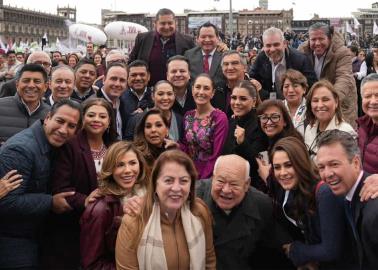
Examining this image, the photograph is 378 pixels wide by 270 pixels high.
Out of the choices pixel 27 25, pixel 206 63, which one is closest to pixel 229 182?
pixel 206 63

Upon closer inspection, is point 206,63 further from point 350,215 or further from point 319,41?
point 350,215

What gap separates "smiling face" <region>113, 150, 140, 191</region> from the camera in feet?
11.2

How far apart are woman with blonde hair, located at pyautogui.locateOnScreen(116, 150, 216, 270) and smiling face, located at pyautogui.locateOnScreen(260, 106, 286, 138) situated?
1266mm

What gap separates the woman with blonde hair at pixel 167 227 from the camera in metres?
2.93

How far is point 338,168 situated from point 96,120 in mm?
2105

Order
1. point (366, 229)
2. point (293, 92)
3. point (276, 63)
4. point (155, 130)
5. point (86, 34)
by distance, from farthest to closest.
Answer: point (86, 34), point (276, 63), point (293, 92), point (155, 130), point (366, 229)

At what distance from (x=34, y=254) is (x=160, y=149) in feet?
4.56

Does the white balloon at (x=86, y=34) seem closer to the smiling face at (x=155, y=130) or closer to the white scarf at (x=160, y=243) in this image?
the smiling face at (x=155, y=130)

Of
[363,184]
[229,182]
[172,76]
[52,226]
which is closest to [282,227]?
[229,182]

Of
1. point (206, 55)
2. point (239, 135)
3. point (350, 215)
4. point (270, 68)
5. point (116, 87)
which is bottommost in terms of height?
point (350, 215)

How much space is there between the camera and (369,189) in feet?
8.83

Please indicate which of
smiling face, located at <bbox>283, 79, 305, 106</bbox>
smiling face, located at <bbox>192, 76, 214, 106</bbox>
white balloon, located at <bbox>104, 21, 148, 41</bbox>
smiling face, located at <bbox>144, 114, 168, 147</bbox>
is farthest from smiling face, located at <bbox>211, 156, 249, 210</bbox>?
white balloon, located at <bbox>104, 21, 148, 41</bbox>

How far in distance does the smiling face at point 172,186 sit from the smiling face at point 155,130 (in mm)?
1238

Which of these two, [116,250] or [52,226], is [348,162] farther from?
[52,226]
